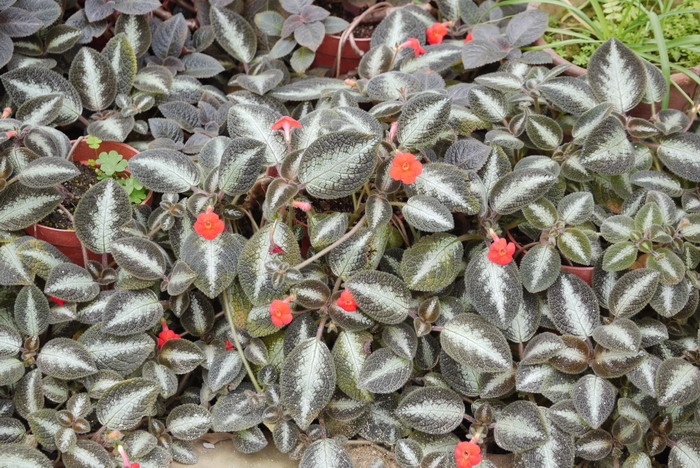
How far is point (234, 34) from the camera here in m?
2.57

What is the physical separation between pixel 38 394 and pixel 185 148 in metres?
0.87

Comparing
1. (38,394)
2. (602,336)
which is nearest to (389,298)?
(602,336)

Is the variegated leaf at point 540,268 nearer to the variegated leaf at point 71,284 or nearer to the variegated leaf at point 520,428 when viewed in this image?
the variegated leaf at point 520,428

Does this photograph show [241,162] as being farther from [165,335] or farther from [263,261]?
[165,335]

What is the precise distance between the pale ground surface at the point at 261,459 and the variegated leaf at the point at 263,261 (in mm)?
469

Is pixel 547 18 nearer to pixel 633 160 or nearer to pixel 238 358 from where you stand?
pixel 633 160

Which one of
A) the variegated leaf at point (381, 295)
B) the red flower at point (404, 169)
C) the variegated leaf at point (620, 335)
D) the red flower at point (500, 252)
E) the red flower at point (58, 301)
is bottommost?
the red flower at point (58, 301)

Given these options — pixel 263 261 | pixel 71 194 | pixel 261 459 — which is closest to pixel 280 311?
pixel 263 261

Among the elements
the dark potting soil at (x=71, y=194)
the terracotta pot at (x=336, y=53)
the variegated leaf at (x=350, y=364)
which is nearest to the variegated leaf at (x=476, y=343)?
the variegated leaf at (x=350, y=364)

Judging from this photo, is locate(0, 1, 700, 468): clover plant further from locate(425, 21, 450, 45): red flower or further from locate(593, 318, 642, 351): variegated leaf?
locate(425, 21, 450, 45): red flower

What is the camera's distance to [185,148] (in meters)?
2.18

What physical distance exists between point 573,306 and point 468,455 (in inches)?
21.0

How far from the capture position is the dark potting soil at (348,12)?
280cm

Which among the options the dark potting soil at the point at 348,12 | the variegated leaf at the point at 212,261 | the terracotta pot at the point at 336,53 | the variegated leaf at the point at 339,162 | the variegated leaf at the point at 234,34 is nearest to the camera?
the variegated leaf at the point at 339,162
